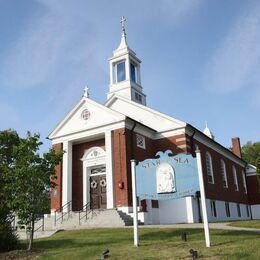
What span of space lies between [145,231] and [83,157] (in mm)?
11770

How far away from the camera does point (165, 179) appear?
42.3 feet

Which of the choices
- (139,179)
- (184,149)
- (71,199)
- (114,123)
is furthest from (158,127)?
(139,179)

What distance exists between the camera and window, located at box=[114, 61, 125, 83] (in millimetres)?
32062

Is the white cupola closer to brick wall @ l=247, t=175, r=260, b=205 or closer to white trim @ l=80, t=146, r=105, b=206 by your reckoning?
white trim @ l=80, t=146, r=105, b=206

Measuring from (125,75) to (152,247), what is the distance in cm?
2183

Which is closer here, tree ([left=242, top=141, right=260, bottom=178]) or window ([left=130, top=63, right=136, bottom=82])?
window ([left=130, top=63, right=136, bottom=82])

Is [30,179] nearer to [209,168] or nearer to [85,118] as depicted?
[85,118]

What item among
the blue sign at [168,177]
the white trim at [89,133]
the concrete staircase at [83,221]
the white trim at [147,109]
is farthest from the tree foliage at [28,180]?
the white trim at [147,109]

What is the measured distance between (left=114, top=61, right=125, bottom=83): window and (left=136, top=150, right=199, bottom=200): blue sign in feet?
64.0

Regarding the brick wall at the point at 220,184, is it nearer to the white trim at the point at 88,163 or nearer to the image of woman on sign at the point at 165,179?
the white trim at the point at 88,163

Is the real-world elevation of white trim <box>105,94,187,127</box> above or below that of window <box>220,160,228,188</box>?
above

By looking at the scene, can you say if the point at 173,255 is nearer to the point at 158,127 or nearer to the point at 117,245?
the point at 117,245

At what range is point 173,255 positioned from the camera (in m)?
10.3

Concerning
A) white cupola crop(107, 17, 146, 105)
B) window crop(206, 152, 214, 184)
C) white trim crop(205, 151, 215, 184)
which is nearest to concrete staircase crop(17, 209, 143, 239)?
window crop(206, 152, 214, 184)
